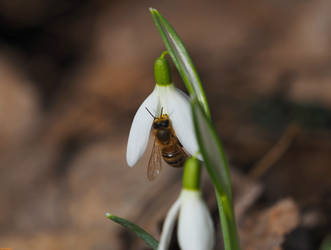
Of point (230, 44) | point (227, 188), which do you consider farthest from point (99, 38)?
point (227, 188)

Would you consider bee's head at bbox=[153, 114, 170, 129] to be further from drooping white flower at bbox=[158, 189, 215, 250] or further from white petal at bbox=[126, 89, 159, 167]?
drooping white flower at bbox=[158, 189, 215, 250]

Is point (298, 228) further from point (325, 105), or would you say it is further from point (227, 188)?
point (325, 105)

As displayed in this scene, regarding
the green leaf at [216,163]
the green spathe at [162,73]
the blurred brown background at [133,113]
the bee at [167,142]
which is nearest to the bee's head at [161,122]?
the bee at [167,142]

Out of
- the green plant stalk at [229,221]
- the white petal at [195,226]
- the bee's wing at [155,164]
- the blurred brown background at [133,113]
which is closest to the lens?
the white petal at [195,226]

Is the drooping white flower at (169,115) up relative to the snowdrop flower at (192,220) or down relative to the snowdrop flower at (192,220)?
up

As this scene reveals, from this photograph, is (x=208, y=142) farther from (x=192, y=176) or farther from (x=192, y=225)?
(x=192, y=225)

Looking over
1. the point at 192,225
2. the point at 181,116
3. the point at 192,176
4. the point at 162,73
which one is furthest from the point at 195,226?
the point at 162,73

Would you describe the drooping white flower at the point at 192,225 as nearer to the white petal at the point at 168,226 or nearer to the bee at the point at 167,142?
the white petal at the point at 168,226
